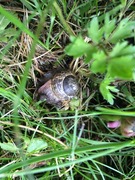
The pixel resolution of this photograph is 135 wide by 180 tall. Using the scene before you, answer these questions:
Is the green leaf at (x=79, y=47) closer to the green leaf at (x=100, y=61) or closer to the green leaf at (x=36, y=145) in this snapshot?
the green leaf at (x=100, y=61)

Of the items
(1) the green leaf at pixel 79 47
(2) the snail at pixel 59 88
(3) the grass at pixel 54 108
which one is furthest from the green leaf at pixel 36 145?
(1) the green leaf at pixel 79 47

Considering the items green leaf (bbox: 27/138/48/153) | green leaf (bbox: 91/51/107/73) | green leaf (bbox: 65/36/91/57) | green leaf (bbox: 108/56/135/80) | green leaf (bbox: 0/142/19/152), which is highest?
green leaf (bbox: 65/36/91/57)

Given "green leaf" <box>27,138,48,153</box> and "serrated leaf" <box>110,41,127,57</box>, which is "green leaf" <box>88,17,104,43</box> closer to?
"serrated leaf" <box>110,41,127,57</box>

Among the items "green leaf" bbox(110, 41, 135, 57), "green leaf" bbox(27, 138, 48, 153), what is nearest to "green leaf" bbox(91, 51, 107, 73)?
"green leaf" bbox(110, 41, 135, 57)

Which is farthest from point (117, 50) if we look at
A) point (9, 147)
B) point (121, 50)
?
point (9, 147)

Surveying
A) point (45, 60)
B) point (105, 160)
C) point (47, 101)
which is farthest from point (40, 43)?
point (105, 160)

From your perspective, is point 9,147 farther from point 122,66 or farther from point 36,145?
point 122,66
